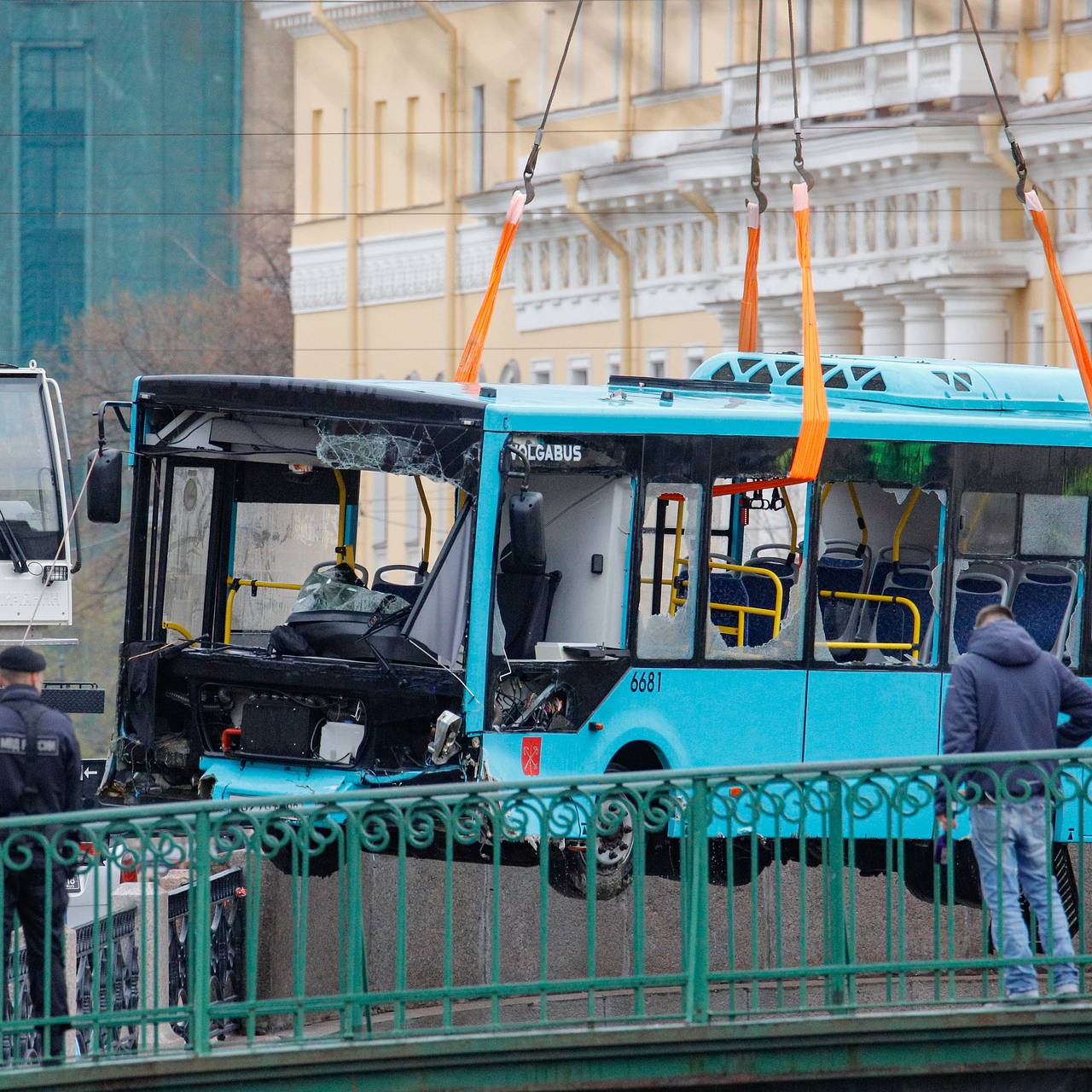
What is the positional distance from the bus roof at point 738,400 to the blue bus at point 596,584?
0.06 ft

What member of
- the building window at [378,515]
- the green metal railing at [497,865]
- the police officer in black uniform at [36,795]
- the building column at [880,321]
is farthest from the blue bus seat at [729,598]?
the building window at [378,515]

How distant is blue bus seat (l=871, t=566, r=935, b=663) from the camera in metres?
14.9

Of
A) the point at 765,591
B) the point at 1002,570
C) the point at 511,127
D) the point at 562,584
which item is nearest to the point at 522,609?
the point at 562,584

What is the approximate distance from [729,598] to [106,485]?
322 cm

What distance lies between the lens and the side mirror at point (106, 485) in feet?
50.1

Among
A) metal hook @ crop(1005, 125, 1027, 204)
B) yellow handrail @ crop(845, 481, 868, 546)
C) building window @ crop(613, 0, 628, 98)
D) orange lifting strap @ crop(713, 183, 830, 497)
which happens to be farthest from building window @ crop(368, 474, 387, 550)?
orange lifting strap @ crop(713, 183, 830, 497)

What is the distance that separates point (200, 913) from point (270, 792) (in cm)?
307

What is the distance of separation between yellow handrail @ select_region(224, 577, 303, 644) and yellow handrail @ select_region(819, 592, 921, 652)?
9.47ft

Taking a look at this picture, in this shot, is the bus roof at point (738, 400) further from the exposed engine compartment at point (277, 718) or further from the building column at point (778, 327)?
the building column at point (778, 327)

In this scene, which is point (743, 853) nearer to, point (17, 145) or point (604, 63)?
point (604, 63)

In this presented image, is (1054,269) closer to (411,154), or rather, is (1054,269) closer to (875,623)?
(875,623)

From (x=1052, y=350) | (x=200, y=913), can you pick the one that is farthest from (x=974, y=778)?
(x=1052, y=350)

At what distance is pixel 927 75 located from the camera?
105 ft

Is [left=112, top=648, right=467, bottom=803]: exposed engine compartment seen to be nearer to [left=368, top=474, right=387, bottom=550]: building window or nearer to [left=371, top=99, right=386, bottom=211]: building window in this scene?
[left=368, top=474, right=387, bottom=550]: building window
